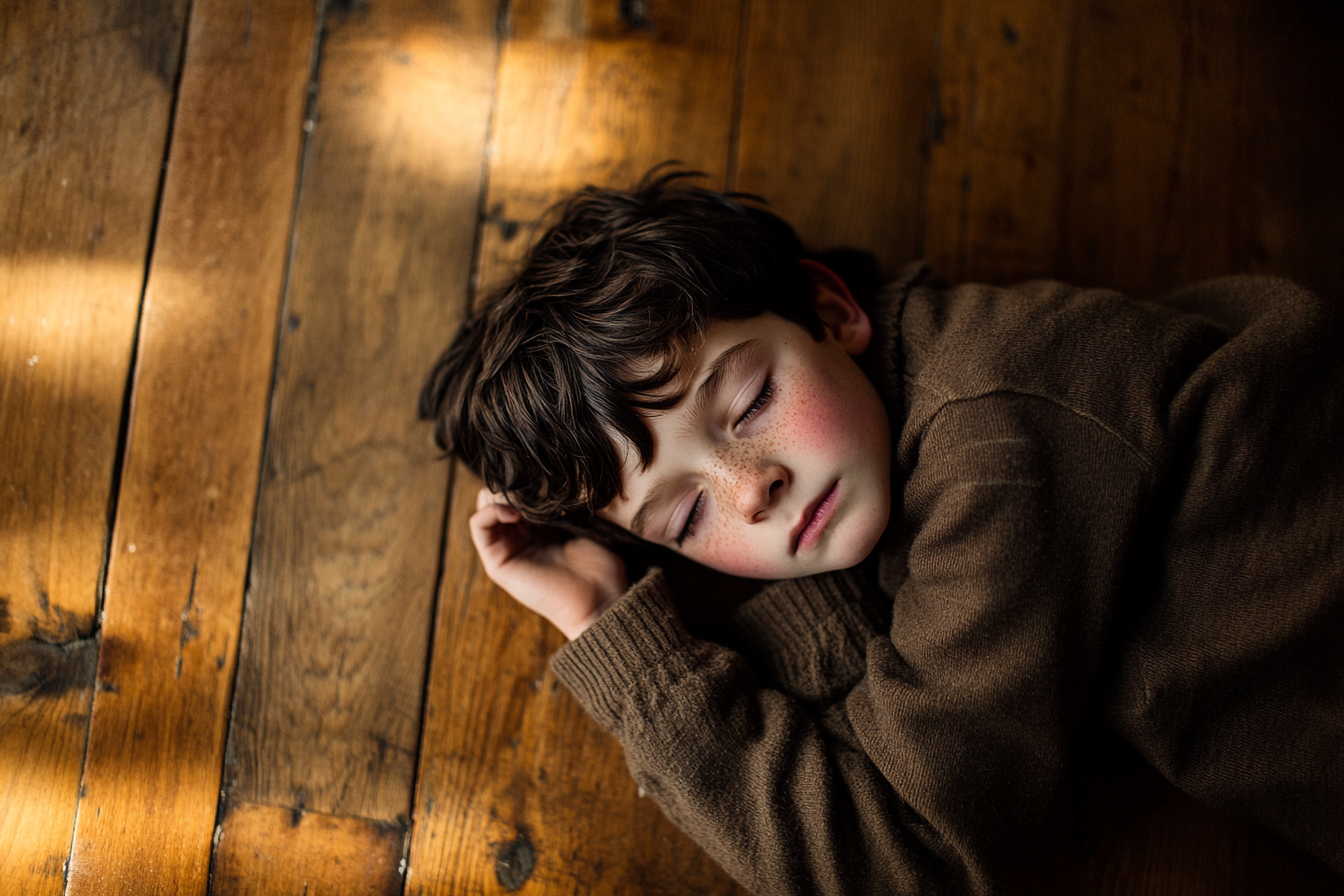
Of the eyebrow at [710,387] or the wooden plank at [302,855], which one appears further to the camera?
the wooden plank at [302,855]

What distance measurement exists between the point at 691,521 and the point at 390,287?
54 cm

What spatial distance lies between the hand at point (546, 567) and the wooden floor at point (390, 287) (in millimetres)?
68

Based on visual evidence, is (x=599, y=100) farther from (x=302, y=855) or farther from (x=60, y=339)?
(x=302, y=855)

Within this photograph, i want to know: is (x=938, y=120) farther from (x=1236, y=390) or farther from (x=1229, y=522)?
(x=1229, y=522)

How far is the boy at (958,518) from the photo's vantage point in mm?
832

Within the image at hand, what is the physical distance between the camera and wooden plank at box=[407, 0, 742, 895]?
1.02 m

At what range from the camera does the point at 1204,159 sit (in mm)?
1175

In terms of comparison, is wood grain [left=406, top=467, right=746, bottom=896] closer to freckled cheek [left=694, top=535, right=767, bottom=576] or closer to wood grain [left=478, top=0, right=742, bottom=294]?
freckled cheek [left=694, top=535, right=767, bottom=576]

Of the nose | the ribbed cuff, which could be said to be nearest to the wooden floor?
the ribbed cuff

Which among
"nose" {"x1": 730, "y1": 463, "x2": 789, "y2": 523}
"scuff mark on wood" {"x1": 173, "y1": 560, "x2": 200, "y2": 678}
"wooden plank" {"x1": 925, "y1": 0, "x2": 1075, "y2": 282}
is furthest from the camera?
"wooden plank" {"x1": 925, "y1": 0, "x2": 1075, "y2": 282}

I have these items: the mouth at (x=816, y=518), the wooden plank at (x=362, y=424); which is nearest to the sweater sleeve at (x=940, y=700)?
the mouth at (x=816, y=518)

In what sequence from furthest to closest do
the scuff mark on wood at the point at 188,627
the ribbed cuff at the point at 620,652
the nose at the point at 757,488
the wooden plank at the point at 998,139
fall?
the wooden plank at the point at 998,139, the scuff mark on wood at the point at 188,627, the ribbed cuff at the point at 620,652, the nose at the point at 757,488

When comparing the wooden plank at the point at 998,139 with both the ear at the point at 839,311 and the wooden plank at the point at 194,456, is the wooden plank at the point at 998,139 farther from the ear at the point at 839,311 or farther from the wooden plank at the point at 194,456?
the wooden plank at the point at 194,456

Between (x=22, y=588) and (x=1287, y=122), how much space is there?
182 centimetres
